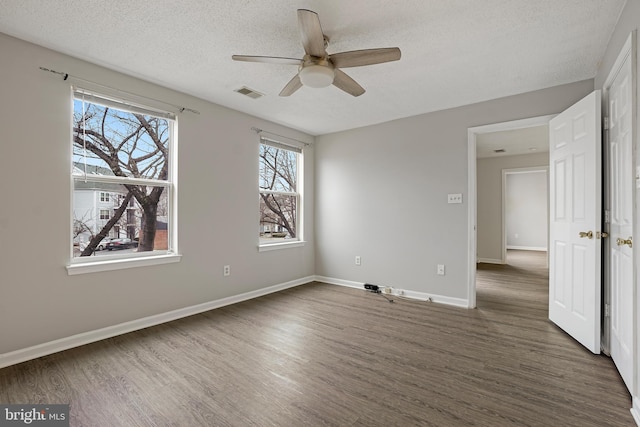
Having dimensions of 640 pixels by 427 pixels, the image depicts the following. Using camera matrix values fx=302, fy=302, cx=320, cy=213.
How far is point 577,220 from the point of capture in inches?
106

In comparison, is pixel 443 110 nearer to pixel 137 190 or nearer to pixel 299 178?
pixel 299 178

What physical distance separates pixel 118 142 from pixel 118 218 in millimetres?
745

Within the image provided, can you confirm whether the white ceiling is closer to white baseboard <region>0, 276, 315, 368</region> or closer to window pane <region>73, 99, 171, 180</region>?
window pane <region>73, 99, 171, 180</region>

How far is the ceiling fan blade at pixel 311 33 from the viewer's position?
1.68 meters

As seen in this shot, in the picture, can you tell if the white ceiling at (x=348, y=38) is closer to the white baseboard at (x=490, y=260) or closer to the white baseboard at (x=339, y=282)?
the white baseboard at (x=339, y=282)

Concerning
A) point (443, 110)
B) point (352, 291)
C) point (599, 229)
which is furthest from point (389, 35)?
point (352, 291)

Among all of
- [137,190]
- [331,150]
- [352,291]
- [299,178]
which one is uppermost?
[331,150]

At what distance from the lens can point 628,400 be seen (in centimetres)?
185

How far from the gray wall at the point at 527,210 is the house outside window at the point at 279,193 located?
23.3ft

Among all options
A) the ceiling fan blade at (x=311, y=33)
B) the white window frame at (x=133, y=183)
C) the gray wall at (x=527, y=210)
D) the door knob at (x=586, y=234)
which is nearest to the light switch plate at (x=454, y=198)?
the door knob at (x=586, y=234)

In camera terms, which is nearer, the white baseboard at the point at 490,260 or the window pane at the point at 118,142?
the window pane at the point at 118,142

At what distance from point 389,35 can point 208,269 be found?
3.04 m

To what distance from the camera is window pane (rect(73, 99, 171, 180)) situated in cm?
271

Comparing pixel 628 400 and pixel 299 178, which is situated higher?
pixel 299 178
